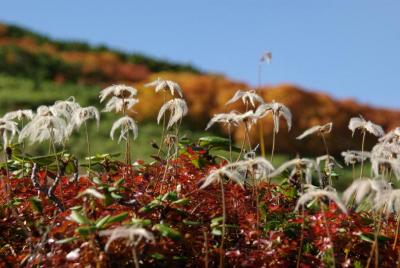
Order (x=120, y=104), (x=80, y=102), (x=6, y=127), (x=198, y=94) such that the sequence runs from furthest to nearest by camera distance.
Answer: (x=198, y=94), (x=80, y=102), (x=120, y=104), (x=6, y=127)

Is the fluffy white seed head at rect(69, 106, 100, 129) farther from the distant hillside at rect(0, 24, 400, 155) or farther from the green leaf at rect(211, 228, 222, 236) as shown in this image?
the distant hillside at rect(0, 24, 400, 155)

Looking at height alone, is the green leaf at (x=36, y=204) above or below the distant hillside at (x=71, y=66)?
above

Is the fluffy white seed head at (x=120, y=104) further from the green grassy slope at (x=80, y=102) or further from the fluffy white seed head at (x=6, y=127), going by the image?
the green grassy slope at (x=80, y=102)

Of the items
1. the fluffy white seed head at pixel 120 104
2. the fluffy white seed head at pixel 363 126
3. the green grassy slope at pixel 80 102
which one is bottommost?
the green grassy slope at pixel 80 102

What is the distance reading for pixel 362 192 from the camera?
6.97 ft

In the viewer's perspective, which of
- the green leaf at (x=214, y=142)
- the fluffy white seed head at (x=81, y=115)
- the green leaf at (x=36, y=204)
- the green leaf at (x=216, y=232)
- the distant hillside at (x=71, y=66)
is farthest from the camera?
the distant hillside at (x=71, y=66)

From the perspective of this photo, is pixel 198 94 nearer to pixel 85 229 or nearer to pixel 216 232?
pixel 216 232

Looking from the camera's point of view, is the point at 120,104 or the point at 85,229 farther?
the point at 120,104

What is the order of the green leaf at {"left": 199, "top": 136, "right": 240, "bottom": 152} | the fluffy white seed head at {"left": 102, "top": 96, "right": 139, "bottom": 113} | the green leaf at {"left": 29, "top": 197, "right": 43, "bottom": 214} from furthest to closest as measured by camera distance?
1. the green leaf at {"left": 199, "top": 136, "right": 240, "bottom": 152}
2. the fluffy white seed head at {"left": 102, "top": 96, "right": 139, "bottom": 113}
3. the green leaf at {"left": 29, "top": 197, "right": 43, "bottom": 214}

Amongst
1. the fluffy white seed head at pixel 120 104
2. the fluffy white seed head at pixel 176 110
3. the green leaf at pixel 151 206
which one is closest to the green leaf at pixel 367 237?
the green leaf at pixel 151 206

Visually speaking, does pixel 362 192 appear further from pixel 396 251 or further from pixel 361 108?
pixel 361 108

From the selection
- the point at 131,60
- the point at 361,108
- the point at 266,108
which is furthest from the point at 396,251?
the point at 131,60

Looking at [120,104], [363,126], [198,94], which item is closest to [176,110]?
[120,104]

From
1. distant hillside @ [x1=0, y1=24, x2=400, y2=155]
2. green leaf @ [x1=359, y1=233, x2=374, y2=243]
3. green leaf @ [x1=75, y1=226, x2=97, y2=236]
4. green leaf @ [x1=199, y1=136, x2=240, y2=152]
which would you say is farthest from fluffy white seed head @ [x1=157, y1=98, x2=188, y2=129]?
distant hillside @ [x1=0, y1=24, x2=400, y2=155]
